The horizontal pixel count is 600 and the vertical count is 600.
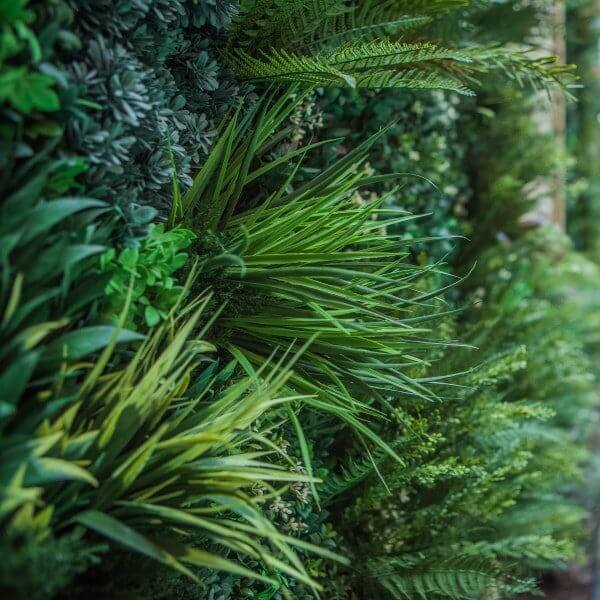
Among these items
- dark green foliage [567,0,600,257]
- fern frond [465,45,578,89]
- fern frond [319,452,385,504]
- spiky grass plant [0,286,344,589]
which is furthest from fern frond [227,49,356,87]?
dark green foliage [567,0,600,257]

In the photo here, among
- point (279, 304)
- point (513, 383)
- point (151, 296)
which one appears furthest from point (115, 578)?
point (513, 383)

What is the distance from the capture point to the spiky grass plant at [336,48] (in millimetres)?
1259

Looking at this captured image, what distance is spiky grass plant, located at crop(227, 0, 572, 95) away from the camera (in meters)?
1.26

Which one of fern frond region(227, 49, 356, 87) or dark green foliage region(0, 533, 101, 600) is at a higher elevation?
fern frond region(227, 49, 356, 87)

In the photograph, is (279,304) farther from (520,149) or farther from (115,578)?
(520,149)

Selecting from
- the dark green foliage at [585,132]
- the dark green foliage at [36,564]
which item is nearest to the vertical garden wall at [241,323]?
the dark green foliage at [36,564]

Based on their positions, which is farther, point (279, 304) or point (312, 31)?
point (312, 31)

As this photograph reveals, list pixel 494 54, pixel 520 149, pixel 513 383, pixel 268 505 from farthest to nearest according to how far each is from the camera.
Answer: pixel 520 149 < pixel 513 383 < pixel 494 54 < pixel 268 505

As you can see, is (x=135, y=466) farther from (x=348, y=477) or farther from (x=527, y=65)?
(x=527, y=65)

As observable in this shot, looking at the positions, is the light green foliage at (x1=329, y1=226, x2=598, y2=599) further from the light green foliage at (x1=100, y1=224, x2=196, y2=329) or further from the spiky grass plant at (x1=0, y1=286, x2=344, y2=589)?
the light green foliage at (x1=100, y1=224, x2=196, y2=329)

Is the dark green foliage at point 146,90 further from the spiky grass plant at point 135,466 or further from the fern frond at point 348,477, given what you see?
the fern frond at point 348,477

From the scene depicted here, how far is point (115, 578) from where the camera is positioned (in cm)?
92

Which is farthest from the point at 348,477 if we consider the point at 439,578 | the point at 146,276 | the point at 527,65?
the point at 527,65

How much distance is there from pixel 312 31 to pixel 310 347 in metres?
0.60
